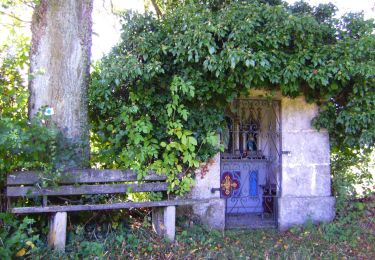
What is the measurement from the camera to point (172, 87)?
500 centimetres

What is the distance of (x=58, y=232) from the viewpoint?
463cm

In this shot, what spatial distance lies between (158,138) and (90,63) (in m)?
1.53

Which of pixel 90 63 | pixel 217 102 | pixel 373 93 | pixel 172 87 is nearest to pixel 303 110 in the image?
pixel 373 93

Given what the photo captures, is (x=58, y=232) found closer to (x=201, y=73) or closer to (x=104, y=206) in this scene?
(x=104, y=206)

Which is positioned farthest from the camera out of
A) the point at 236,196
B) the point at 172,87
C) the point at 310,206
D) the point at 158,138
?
the point at 236,196

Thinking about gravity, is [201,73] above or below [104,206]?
above

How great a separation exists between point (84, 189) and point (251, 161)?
10.3ft

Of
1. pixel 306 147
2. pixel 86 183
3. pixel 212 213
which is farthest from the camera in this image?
pixel 306 147

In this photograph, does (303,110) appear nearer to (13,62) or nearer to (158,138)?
(158,138)

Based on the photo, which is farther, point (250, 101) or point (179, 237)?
point (250, 101)

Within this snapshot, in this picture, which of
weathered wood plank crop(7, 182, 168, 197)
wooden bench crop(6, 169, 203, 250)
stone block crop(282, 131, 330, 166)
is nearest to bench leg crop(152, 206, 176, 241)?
wooden bench crop(6, 169, 203, 250)

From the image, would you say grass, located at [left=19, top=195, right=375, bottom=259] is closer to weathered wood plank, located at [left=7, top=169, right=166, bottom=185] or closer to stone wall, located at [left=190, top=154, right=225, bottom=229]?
stone wall, located at [left=190, top=154, right=225, bottom=229]

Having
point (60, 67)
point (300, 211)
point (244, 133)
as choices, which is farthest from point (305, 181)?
point (60, 67)

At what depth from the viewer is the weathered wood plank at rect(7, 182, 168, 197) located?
456 centimetres
